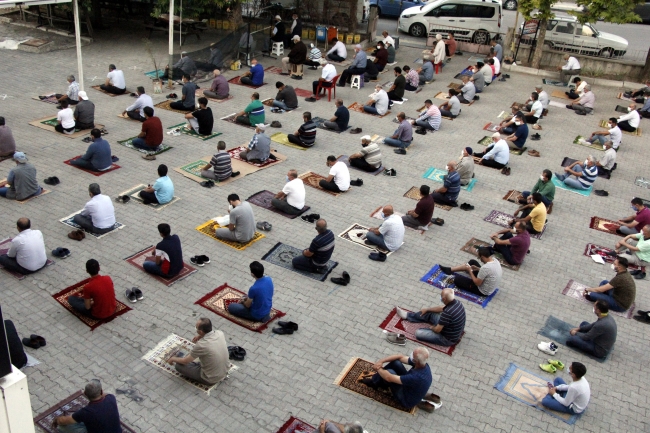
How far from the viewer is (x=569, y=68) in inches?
938

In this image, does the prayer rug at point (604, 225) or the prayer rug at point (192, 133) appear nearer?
the prayer rug at point (604, 225)

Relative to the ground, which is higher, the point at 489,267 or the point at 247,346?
the point at 489,267

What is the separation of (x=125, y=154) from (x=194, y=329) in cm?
718

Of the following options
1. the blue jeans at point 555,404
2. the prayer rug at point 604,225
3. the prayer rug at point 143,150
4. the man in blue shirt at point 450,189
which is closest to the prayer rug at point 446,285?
the blue jeans at point 555,404

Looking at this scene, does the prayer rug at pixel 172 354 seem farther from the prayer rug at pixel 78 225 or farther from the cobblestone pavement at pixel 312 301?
the prayer rug at pixel 78 225

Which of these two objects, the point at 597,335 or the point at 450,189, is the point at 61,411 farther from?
the point at 450,189

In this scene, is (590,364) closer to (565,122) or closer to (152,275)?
(152,275)

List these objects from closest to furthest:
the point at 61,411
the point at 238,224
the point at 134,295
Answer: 1. the point at 61,411
2. the point at 134,295
3. the point at 238,224

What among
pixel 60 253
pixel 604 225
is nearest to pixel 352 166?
pixel 604 225

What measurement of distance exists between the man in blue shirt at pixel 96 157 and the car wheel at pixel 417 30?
19.0m

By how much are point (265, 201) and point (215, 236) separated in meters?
1.92

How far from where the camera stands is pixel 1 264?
1019cm

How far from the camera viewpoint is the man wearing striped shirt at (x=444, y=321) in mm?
9133

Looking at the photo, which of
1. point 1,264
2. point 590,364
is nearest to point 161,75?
point 1,264
